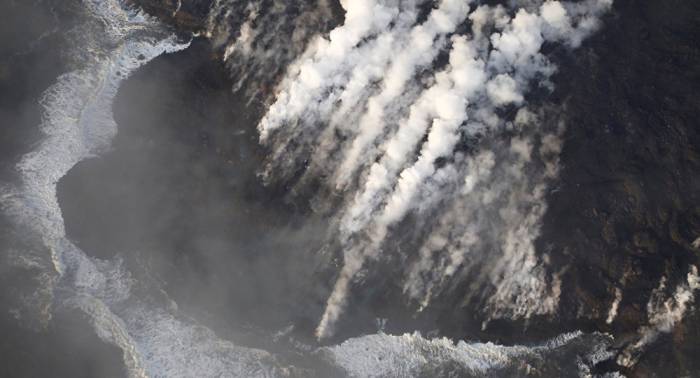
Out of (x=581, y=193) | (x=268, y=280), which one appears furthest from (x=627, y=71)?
(x=268, y=280)

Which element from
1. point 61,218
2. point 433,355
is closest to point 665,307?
point 433,355

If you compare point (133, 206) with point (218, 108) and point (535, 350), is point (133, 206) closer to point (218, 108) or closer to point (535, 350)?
point (218, 108)

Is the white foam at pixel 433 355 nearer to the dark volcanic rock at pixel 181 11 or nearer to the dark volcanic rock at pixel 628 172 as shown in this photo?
the dark volcanic rock at pixel 628 172

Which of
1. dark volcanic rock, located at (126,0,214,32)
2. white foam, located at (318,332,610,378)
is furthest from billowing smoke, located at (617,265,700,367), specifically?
dark volcanic rock, located at (126,0,214,32)

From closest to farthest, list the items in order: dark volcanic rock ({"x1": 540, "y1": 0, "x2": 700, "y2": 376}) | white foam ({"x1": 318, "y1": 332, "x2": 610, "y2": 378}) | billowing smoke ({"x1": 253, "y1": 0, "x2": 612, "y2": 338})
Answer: dark volcanic rock ({"x1": 540, "y1": 0, "x2": 700, "y2": 376}), white foam ({"x1": 318, "y1": 332, "x2": 610, "y2": 378}), billowing smoke ({"x1": 253, "y1": 0, "x2": 612, "y2": 338})

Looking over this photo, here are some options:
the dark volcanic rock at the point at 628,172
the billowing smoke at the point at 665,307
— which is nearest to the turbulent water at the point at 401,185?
the billowing smoke at the point at 665,307

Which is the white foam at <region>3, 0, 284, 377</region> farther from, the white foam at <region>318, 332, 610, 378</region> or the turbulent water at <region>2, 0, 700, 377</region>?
the white foam at <region>318, 332, 610, 378</region>
